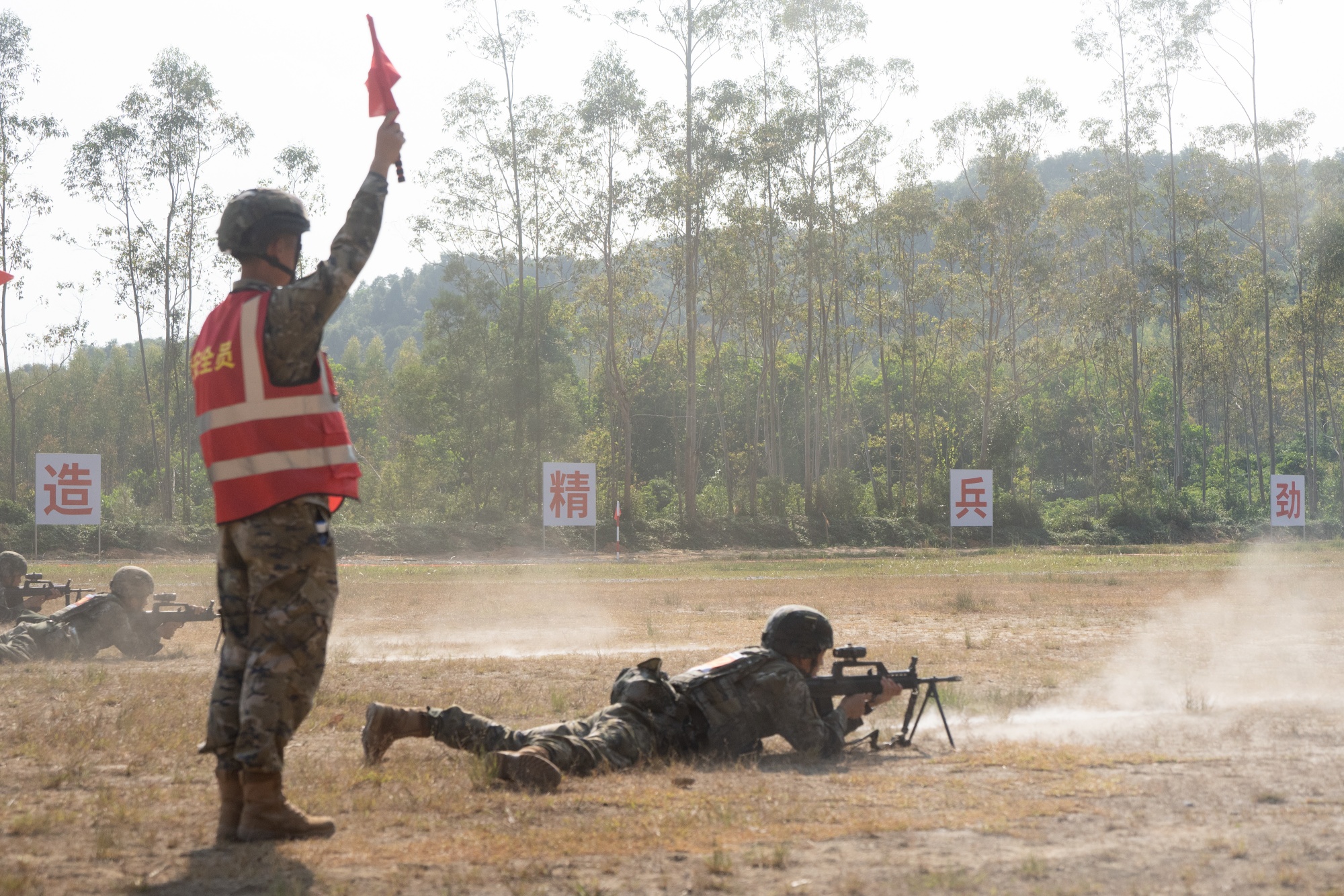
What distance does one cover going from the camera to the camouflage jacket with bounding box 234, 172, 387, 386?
12.9 feet

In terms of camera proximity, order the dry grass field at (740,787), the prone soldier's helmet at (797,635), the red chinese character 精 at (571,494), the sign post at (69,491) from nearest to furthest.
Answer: the dry grass field at (740,787)
the prone soldier's helmet at (797,635)
the sign post at (69,491)
the red chinese character 精 at (571,494)

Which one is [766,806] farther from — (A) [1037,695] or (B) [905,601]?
(B) [905,601]

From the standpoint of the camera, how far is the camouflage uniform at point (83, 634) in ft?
33.0

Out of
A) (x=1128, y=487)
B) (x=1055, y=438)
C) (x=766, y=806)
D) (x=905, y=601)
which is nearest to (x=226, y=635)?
(x=766, y=806)

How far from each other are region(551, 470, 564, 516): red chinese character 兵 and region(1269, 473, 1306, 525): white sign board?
1143 inches

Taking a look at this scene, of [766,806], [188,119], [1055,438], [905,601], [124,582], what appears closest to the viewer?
[766,806]

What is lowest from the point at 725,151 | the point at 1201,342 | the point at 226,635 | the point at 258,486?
the point at 226,635

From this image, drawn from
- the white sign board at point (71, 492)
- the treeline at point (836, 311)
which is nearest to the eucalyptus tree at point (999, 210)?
the treeline at point (836, 311)

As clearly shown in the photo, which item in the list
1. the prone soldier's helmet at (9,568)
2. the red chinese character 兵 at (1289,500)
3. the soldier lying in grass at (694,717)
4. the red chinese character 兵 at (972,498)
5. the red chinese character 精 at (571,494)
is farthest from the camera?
the red chinese character 兵 at (1289,500)

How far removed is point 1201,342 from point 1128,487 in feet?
56.8

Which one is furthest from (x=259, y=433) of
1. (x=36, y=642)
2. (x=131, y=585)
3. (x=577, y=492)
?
(x=577, y=492)

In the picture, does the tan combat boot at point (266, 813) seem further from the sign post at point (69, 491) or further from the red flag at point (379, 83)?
the sign post at point (69, 491)

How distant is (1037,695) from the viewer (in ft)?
27.6

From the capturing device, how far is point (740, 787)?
5.18 metres
